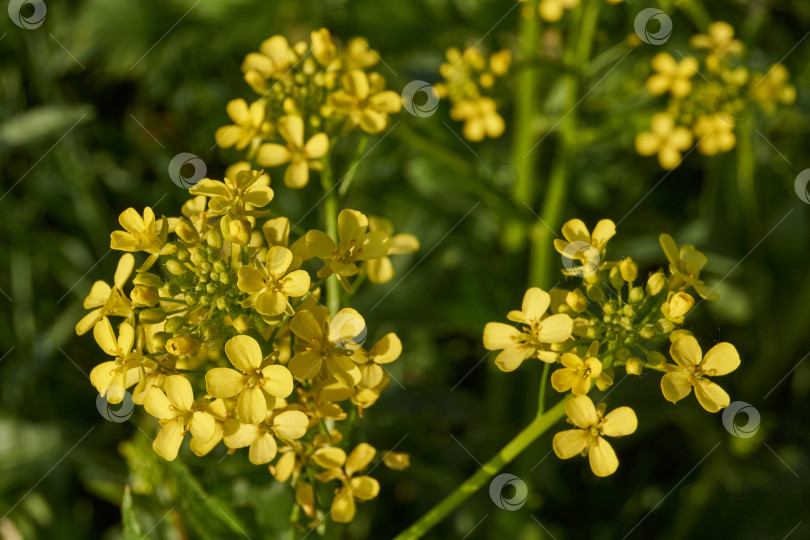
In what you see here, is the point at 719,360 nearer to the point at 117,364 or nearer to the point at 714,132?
the point at 117,364

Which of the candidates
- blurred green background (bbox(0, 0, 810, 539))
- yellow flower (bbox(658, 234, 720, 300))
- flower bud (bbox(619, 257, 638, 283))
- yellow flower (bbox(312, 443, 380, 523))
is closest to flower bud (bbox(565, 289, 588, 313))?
flower bud (bbox(619, 257, 638, 283))

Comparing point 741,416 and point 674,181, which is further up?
point 674,181

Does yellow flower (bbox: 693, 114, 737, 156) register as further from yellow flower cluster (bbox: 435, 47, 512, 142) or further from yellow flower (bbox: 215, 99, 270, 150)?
yellow flower (bbox: 215, 99, 270, 150)

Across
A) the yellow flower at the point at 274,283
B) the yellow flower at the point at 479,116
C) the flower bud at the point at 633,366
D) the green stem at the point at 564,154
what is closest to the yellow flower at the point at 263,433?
the yellow flower at the point at 274,283

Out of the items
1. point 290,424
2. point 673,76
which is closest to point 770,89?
point 673,76

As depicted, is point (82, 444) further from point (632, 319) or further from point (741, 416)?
point (741, 416)

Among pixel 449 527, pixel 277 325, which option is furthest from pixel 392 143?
pixel 277 325
